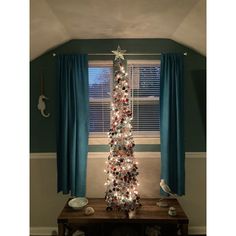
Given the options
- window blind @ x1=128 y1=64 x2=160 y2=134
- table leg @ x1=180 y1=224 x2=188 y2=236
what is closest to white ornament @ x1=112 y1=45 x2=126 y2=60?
window blind @ x1=128 y1=64 x2=160 y2=134

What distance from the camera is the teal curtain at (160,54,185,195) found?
11.1 ft

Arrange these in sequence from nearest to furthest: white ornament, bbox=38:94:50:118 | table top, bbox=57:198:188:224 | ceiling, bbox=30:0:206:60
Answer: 1. ceiling, bbox=30:0:206:60
2. table top, bbox=57:198:188:224
3. white ornament, bbox=38:94:50:118

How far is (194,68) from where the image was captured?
350cm

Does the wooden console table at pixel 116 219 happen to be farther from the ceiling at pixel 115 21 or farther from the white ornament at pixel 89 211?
the ceiling at pixel 115 21

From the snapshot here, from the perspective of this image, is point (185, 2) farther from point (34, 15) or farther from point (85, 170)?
point (85, 170)

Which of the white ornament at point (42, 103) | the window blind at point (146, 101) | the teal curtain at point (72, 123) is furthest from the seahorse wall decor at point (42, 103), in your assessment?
the window blind at point (146, 101)

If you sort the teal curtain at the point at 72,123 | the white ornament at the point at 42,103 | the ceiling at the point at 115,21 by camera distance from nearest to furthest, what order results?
1. the ceiling at the point at 115,21
2. the teal curtain at the point at 72,123
3. the white ornament at the point at 42,103

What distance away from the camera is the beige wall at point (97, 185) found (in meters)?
3.53

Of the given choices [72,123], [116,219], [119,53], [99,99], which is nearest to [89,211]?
[116,219]

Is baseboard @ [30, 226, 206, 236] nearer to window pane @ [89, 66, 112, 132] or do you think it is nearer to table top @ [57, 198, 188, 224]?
table top @ [57, 198, 188, 224]

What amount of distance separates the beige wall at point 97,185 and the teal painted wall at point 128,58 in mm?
170

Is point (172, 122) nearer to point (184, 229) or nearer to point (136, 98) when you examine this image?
point (136, 98)

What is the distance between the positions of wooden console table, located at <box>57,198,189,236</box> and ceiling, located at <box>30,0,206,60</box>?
205cm

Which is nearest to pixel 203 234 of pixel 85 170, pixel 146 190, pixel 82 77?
pixel 146 190
